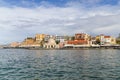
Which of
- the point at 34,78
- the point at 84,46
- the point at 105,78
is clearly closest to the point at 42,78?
the point at 34,78

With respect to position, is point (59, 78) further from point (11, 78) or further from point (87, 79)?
point (11, 78)

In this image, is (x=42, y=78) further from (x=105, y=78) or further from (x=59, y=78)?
(x=105, y=78)

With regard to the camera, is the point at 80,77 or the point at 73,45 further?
the point at 73,45

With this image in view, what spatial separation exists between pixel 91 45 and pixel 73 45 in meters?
14.1

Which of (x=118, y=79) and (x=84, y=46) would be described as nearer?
(x=118, y=79)

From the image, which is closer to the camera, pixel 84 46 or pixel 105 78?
pixel 105 78

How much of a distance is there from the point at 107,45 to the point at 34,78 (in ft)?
568

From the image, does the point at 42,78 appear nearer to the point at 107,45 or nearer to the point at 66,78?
the point at 66,78

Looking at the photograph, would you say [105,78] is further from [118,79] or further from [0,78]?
[0,78]

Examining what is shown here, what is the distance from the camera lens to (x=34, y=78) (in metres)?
25.2

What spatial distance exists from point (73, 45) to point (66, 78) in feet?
569

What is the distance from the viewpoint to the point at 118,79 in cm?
2389

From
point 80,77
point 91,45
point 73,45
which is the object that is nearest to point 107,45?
point 91,45

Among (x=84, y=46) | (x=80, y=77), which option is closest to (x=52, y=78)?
(x=80, y=77)
